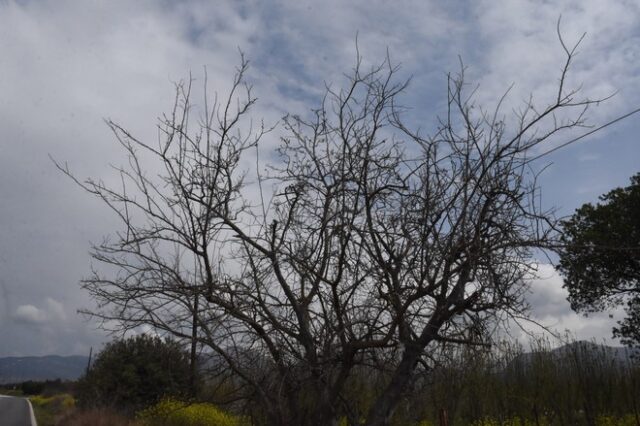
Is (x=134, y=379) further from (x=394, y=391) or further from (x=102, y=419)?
(x=394, y=391)

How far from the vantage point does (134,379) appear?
18.6 metres

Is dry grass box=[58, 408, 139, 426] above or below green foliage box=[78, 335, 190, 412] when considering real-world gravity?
below

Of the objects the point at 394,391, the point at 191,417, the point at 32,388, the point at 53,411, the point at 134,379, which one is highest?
the point at 32,388

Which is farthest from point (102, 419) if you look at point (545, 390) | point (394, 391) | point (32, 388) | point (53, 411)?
point (32, 388)

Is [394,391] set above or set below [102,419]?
above

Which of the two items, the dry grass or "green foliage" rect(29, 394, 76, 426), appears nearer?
the dry grass

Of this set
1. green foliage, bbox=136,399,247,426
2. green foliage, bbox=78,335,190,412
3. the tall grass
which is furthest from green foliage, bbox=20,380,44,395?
the tall grass

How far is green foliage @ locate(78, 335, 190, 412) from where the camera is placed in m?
18.4

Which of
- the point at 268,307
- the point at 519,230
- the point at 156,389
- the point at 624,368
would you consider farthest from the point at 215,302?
the point at 156,389

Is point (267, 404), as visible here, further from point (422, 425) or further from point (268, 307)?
point (422, 425)

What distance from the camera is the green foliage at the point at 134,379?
1844cm

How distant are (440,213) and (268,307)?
1.96 m

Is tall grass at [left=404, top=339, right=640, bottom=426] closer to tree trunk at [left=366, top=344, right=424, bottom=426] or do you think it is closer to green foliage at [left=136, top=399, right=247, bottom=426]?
green foliage at [left=136, top=399, right=247, bottom=426]

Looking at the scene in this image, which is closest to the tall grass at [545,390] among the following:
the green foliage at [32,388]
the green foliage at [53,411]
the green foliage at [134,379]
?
the green foliage at [134,379]
